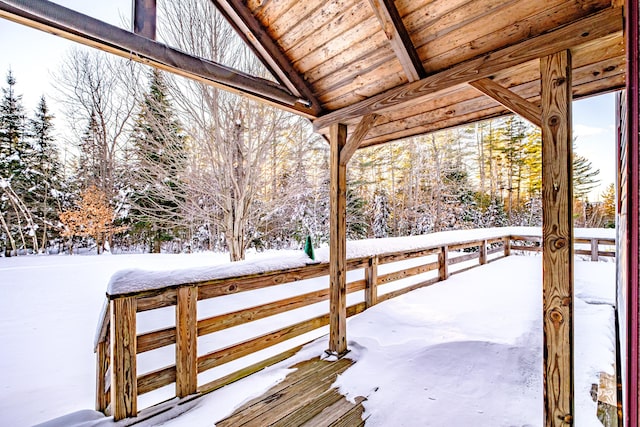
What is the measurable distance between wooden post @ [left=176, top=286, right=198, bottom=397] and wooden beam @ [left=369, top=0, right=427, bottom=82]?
2.25 m

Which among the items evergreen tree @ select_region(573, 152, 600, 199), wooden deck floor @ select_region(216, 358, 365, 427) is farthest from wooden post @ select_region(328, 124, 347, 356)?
evergreen tree @ select_region(573, 152, 600, 199)

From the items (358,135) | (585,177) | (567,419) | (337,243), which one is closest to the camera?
(567,419)

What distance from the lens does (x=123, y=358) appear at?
1.83 meters

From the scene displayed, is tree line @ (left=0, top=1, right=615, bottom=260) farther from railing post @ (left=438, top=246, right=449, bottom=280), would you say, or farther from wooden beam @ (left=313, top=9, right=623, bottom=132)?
wooden beam @ (left=313, top=9, right=623, bottom=132)

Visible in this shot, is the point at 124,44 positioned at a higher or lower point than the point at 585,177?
lower

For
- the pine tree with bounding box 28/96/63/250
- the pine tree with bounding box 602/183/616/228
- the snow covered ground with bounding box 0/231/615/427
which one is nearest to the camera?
the snow covered ground with bounding box 0/231/615/427

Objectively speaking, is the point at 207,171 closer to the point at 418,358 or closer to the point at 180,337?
the point at 180,337

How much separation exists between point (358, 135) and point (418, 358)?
2141 mm

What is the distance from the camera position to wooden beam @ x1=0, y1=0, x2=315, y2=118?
1393mm

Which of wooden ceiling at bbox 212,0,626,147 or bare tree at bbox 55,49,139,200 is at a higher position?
bare tree at bbox 55,49,139,200

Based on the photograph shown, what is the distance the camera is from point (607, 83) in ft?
6.14

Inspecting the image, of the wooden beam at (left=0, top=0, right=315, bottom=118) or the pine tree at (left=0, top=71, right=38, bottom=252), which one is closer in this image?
the wooden beam at (left=0, top=0, right=315, bottom=118)

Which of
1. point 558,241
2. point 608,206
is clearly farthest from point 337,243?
point 608,206

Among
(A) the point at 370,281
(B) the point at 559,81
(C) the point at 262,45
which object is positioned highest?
(C) the point at 262,45
